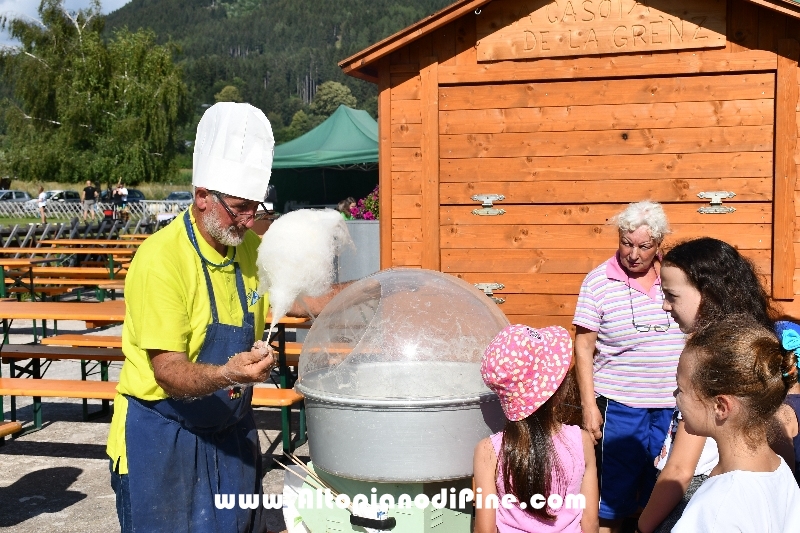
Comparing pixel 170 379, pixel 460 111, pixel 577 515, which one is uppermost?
pixel 460 111

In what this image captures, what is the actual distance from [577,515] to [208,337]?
1.29 m

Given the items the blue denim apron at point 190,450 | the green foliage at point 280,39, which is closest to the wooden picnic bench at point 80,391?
the blue denim apron at point 190,450

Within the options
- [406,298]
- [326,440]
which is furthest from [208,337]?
[406,298]

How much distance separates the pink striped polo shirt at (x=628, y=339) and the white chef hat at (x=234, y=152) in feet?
6.54

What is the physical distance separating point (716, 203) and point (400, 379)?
4018mm

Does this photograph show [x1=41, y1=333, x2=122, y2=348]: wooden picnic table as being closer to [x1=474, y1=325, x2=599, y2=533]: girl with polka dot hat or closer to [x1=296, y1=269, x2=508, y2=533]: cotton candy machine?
[x1=296, y1=269, x2=508, y2=533]: cotton candy machine

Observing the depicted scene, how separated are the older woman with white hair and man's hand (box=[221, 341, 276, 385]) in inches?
82.4

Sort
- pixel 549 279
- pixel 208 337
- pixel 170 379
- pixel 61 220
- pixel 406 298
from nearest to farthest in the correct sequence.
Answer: pixel 170 379
pixel 208 337
pixel 406 298
pixel 549 279
pixel 61 220

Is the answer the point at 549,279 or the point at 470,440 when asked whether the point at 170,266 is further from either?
the point at 549,279

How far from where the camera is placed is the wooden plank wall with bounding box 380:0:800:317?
6.14 m

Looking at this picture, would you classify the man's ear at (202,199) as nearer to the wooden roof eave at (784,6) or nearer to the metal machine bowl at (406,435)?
the metal machine bowl at (406,435)

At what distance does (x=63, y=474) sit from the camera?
6.03m

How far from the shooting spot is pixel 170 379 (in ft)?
8.42

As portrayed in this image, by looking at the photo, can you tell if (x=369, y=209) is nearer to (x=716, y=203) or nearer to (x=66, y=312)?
(x=66, y=312)
